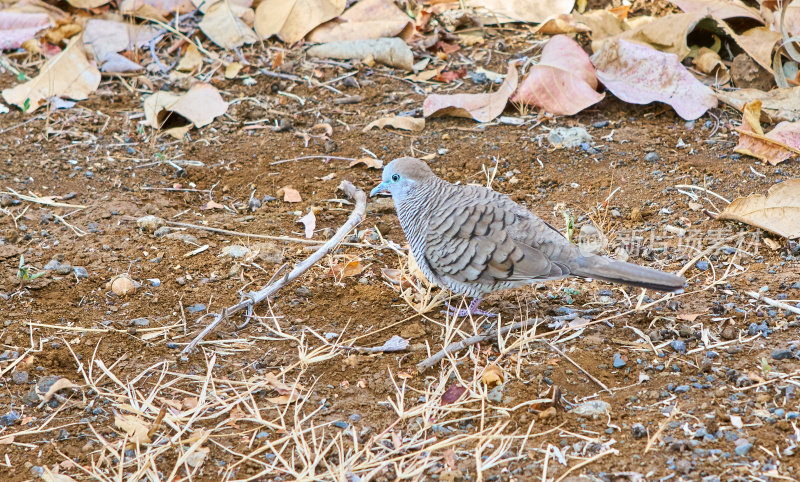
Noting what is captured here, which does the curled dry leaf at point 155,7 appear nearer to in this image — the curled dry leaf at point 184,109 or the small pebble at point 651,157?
the curled dry leaf at point 184,109

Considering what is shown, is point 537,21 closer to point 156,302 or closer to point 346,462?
point 156,302

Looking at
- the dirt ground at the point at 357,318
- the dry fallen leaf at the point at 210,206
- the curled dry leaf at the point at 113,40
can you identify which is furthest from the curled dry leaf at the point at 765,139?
the curled dry leaf at the point at 113,40

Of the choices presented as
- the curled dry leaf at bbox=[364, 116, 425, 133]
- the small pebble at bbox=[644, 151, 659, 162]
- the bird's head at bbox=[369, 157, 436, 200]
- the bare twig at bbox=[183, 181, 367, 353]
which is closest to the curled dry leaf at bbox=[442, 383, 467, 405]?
the bare twig at bbox=[183, 181, 367, 353]

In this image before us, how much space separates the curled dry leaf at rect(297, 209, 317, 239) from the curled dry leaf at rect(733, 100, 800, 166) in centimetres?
236

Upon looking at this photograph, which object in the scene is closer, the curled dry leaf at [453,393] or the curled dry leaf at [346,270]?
the curled dry leaf at [453,393]

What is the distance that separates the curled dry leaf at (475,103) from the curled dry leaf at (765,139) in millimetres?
1374

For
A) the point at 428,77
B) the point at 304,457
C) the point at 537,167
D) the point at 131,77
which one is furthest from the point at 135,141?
the point at 304,457

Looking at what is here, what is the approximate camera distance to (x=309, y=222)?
426 centimetres

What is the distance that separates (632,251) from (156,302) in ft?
7.37

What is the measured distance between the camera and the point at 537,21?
5.98m

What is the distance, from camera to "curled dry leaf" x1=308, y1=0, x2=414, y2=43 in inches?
230

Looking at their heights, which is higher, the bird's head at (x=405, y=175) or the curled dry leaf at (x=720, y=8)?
the curled dry leaf at (x=720, y=8)

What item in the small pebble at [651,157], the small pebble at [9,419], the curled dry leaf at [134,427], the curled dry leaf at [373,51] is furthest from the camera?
the curled dry leaf at [373,51]

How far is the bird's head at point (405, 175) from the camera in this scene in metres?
3.84
